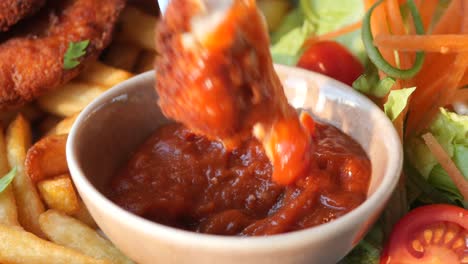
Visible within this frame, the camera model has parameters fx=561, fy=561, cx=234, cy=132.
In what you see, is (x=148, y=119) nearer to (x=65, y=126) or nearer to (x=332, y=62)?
(x=65, y=126)

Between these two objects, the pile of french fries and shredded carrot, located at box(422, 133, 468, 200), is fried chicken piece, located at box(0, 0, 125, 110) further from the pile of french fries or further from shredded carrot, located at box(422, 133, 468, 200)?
shredded carrot, located at box(422, 133, 468, 200)

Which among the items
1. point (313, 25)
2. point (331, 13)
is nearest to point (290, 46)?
point (313, 25)

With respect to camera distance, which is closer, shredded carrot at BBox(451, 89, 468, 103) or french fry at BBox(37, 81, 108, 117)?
shredded carrot at BBox(451, 89, 468, 103)

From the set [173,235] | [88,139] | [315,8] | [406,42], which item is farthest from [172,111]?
[315,8]

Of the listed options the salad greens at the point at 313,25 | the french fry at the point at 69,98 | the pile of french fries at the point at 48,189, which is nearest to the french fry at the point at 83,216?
the pile of french fries at the point at 48,189

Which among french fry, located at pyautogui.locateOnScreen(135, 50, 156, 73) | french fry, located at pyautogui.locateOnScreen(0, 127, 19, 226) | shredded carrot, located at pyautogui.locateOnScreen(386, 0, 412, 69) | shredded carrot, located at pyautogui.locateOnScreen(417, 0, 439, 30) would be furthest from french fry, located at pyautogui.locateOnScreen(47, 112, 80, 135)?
shredded carrot, located at pyautogui.locateOnScreen(417, 0, 439, 30)

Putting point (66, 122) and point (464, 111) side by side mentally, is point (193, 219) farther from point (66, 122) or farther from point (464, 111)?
point (464, 111)

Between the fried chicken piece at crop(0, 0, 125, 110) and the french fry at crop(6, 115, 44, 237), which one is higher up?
the fried chicken piece at crop(0, 0, 125, 110)

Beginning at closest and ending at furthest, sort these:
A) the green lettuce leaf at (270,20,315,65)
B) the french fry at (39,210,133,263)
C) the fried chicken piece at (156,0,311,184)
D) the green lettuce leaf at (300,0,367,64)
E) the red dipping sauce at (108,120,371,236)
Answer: the fried chicken piece at (156,0,311,184)
the red dipping sauce at (108,120,371,236)
the french fry at (39,210,133,263)
the green lettuce leaf at (270,20,315,65)
the green lettuce leaf at (300,0,367,64)
